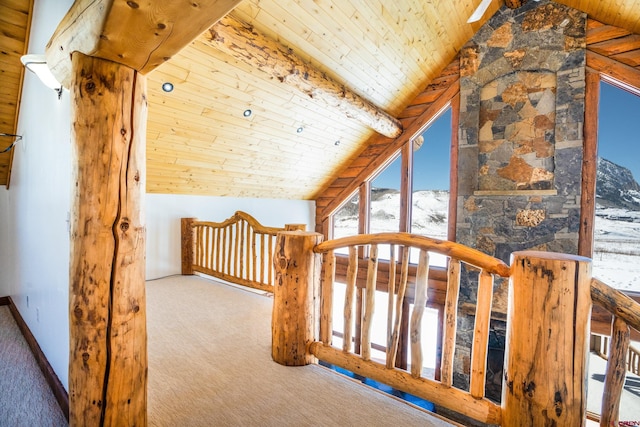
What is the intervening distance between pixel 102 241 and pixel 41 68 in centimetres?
118

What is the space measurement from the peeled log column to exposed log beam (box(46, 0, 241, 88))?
0.29ft

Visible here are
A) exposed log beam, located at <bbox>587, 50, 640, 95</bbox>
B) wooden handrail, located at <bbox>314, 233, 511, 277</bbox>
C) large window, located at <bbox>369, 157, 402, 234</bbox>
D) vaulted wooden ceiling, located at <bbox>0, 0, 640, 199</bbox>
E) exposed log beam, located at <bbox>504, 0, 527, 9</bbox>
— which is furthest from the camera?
large window, located at <bbox>369, 157, 402, 234</bbox>

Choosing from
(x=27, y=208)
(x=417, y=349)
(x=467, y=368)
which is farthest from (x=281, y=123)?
(x=467, y=368)

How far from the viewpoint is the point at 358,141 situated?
17.6 feet

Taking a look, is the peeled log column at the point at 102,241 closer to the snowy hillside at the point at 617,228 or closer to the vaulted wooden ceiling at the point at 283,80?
the vaulted wooden ceiling at the point at 283,80

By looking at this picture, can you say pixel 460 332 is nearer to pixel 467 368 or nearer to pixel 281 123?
pixel 467 368

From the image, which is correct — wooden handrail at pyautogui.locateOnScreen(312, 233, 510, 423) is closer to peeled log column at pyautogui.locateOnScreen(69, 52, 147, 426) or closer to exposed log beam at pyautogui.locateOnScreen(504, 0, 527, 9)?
peeled log column at pyautogui.locateOnScreen(69, 52, 147, 426)

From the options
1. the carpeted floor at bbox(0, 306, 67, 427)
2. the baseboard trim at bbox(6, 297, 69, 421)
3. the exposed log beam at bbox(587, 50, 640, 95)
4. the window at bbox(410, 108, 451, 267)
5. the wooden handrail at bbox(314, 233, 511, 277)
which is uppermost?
the exposed log beam at bbox(587, 50, 640, 95)

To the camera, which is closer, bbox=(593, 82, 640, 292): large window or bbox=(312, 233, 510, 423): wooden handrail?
bbox=(312, 233, 510, 423): wooden handrail

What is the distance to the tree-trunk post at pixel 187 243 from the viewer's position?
14.7ft

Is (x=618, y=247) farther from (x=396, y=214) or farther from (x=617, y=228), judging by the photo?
(x=396, y=214)

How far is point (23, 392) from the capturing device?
2037 mm

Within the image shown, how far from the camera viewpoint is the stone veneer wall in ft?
12.7

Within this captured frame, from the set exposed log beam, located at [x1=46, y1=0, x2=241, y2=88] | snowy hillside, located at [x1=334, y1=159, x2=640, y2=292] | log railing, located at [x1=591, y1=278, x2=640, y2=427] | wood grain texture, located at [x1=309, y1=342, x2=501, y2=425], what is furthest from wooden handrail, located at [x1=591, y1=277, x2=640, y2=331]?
snowy hillside, located at [x1=334, y1=159, x2=640, y2=292]
